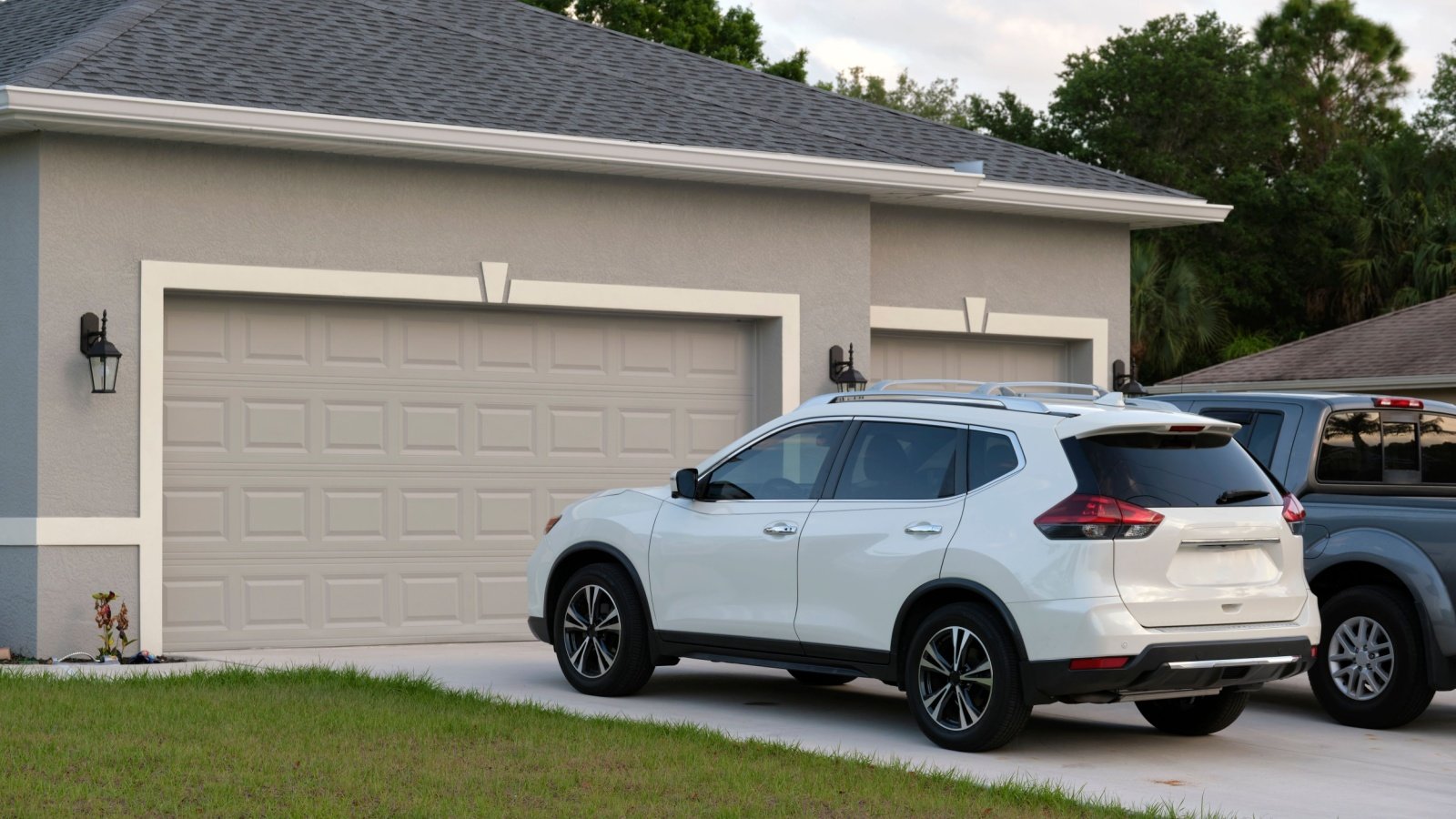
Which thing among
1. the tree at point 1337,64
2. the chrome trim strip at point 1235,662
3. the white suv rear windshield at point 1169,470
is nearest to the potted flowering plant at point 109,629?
the white suv rear windshield at point 1169,470

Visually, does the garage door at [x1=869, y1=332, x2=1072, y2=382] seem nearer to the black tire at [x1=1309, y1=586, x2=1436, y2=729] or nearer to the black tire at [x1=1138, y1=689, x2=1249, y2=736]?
the black tire at [x1=1309, y1=586, x2=1436, y2=729]

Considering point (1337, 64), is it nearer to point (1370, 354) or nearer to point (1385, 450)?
point (1370, 354)

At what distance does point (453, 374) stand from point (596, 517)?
11.5ft

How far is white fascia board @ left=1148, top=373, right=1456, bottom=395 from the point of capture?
925 inches

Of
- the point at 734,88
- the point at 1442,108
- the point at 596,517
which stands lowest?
the point at 596,517

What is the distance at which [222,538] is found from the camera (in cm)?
1266

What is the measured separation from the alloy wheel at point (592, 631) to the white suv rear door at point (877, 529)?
1.42 meters

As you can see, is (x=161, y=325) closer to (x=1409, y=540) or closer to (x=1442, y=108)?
(x=1409, y=540)

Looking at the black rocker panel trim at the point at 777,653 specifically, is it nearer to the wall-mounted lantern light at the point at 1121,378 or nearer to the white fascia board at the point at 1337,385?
the wall-mounted lantern light at the point at 1121,378

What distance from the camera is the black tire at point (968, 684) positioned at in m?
8.26

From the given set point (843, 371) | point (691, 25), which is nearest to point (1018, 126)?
point (691, 25)

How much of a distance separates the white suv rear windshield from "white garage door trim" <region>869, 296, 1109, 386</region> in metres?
6.78

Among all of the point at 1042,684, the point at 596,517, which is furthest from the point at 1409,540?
the point at 596,517

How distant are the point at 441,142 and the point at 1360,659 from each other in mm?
7089
